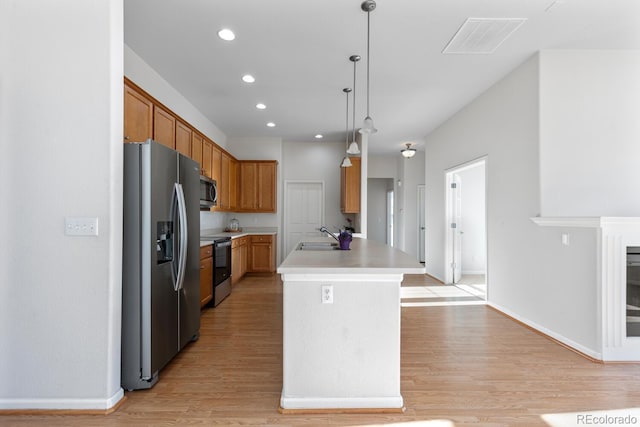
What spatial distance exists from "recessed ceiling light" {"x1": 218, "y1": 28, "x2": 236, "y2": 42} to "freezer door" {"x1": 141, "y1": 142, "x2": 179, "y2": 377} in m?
1.22

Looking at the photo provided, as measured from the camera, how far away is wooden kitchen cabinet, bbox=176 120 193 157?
382 cm

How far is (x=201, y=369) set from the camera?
2.47 metres

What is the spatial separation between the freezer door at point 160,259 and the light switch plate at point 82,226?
280 millimetres

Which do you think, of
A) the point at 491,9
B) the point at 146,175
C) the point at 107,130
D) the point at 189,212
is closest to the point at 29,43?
the point at 107,130

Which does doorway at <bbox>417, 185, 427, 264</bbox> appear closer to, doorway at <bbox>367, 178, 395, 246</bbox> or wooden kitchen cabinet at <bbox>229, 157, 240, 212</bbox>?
doorway at <bbox>367, 178, 395, 246</bbox>

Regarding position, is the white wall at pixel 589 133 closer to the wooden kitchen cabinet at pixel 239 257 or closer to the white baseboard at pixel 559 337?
the white baseboard at pixel 559 337

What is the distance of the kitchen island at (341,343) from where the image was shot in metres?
1.92

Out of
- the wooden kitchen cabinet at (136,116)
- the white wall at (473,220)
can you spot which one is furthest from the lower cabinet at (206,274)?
the white wall at (473,220)

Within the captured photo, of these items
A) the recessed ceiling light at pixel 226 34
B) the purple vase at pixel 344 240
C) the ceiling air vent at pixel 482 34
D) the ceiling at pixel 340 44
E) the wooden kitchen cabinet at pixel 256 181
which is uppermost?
the ceiling at pixel 340 44

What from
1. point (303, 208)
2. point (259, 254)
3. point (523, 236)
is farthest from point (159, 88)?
point (523, 236)

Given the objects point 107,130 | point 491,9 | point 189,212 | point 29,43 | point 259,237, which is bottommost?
point 259,237

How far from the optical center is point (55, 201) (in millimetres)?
1952

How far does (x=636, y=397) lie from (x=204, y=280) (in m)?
3.91

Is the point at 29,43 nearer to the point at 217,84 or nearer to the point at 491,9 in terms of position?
the point at 217,84
